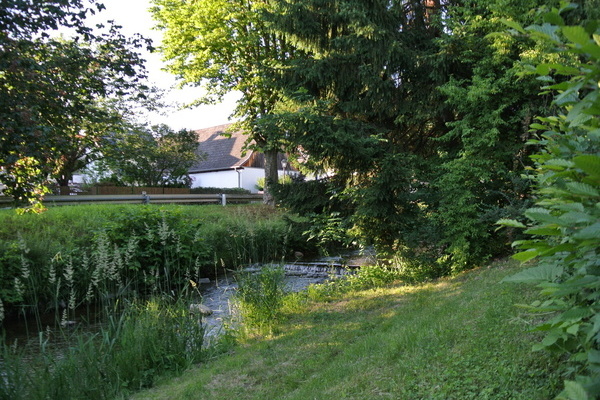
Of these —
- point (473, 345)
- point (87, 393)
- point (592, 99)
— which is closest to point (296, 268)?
point (87, 393)

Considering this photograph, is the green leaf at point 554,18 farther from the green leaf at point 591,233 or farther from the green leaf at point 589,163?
the green leaf at point 591,233

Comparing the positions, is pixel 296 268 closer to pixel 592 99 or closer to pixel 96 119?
pixel 96 119

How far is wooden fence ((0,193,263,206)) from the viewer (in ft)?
58.2

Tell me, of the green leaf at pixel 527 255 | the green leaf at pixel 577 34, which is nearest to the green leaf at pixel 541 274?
the green leaf at pixel 527 255

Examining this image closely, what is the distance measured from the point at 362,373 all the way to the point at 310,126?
4.49 meters

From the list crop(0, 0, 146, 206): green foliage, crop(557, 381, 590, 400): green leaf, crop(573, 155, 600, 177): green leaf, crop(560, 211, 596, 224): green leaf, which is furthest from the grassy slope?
crop(0, 0, 146, 206): green foliage

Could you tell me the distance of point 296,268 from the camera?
37.1ft

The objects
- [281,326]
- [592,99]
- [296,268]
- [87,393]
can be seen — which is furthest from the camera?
[296,268]

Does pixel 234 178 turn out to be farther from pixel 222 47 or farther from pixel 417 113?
pixel 417 113

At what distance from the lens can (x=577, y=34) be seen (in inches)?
60.6

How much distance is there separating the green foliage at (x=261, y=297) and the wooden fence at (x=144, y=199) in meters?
10.0

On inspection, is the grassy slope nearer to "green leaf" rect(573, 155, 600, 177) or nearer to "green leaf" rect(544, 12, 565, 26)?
"green leaf" rect(573, 155, 600, 177)

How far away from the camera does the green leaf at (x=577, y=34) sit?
5.03 ft

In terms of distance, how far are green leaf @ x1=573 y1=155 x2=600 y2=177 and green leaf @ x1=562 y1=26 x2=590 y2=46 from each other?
39 cm
